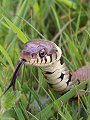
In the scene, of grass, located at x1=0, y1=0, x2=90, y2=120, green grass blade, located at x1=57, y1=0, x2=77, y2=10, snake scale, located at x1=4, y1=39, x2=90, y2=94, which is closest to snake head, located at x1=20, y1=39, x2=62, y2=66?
snake scale, located at x1=4, y1=39, x2=90, y2=94

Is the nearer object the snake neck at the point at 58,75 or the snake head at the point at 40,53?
the snake head at the point at 40,53

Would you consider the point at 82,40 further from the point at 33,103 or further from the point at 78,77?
the point at 33,103

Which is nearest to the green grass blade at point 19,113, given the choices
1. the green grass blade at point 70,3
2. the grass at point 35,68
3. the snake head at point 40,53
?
the grass at point 35,68

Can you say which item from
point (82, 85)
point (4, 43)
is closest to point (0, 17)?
point (4, 43)

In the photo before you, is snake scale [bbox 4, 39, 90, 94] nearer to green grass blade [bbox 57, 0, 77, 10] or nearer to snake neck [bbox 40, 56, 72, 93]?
snake neck [bbox 40, 56, 72, 93]

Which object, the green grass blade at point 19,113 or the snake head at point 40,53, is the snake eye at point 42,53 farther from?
the green grass blade at point 19,113

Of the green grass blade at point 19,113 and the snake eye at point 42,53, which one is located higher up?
the snake eye at point 42,53

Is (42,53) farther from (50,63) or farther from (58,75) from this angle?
(58,75)

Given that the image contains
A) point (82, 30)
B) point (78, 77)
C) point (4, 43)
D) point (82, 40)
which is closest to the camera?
point (78, 77)

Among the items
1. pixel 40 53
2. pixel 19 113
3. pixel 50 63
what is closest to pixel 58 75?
pixel 50 63
